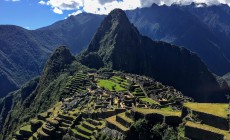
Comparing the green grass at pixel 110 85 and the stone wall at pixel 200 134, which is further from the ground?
the stone wall at pixel 200 134

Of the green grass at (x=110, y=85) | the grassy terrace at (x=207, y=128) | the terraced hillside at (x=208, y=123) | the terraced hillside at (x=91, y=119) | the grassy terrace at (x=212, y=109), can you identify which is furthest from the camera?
the green grass at (x=110, y=85)

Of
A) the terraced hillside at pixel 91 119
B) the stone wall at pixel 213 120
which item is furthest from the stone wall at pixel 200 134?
the terraced hillside at pixel 91 119

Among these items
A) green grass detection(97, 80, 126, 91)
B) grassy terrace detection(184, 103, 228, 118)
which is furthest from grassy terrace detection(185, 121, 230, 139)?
green grass detection(97, 80, 126, 91)

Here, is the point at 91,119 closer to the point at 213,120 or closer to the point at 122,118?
the point at 122,118

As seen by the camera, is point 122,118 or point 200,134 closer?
point 200,134

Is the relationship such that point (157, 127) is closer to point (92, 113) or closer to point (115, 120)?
point (115, 120)

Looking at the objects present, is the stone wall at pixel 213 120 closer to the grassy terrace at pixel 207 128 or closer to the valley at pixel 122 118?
the valley at pixel 122 118

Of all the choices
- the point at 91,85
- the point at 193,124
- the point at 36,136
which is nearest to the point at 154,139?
the point at 193,124

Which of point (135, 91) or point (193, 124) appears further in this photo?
point (135, 91)

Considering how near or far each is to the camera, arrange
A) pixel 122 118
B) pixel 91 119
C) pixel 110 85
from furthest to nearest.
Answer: pixel 110 85, pixel 91 119, pixel 122 118

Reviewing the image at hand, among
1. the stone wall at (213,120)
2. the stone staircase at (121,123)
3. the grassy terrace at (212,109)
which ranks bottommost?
the stone staircase at (121,123)

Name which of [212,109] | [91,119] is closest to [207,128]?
[212,109]
